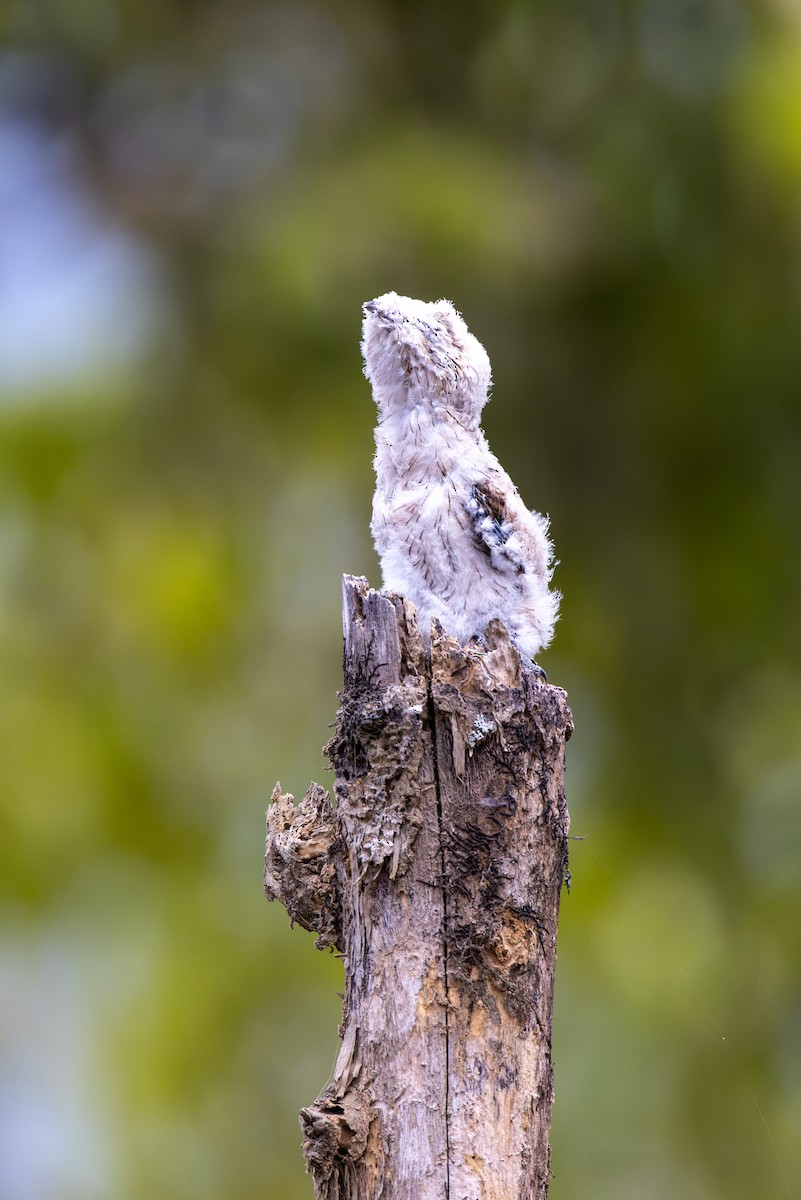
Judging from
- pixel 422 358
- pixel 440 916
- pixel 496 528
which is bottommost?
pixel 440 916

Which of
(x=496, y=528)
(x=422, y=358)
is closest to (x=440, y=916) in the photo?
(x=496, y=528)

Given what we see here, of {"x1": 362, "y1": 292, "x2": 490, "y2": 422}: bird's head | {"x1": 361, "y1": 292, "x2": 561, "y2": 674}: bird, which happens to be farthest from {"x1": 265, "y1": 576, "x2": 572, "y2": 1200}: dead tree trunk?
{"x1": 362, "y1": 292, "x2": 490, "y2": 422}: bird's head

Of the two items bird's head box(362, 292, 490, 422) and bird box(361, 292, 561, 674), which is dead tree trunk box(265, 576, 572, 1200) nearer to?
bird box(361, 292, 561, 674)

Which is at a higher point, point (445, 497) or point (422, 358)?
point (422, 358)

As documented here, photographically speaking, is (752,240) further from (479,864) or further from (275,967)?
(479,864)

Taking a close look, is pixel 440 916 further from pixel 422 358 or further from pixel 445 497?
pixel 422 358

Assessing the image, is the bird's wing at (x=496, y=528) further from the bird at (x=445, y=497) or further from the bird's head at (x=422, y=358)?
the bird's head at (x=422, y=358)

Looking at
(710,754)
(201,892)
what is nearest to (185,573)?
(201,892)
